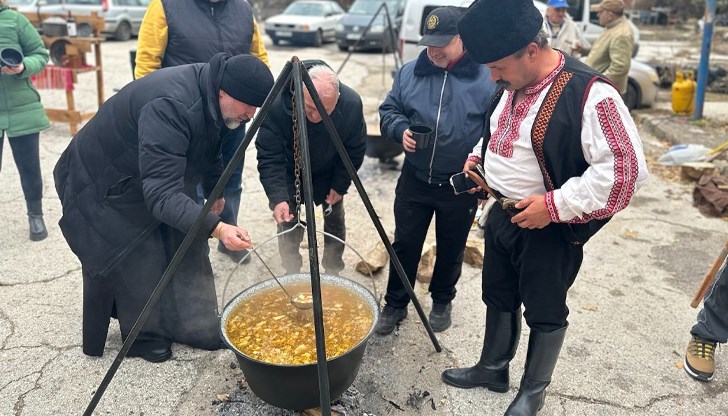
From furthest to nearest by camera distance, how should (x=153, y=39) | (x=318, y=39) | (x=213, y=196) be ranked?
(x=318, y=39) → (x=153, y=39) → (x=213, y=196)

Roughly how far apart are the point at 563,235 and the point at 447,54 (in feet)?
3.80

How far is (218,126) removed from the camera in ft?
9.23

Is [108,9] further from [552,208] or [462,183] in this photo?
[552,208]

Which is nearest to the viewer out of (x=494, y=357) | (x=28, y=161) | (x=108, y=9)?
(x=494, y=357)

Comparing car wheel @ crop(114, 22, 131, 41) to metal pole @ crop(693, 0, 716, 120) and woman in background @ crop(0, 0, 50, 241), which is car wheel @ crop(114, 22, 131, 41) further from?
metal pole @ crop(693, 0, 716, 120)

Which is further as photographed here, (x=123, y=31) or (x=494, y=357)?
(x=123, y=31)

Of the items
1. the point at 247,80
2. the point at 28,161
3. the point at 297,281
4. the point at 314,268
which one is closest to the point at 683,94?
the point at 297,281

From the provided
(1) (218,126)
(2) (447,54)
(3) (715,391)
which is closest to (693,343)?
(3) (715,391)

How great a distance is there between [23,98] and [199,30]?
5.43ft

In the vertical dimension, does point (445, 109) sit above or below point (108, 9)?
below

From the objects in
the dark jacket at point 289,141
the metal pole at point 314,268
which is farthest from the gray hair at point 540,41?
the dark jacket at point 289,141

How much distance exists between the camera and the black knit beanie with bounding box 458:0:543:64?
83.7 inches

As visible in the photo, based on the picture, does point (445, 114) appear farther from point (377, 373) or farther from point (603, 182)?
point (377, 373)

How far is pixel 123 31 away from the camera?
618 inches
